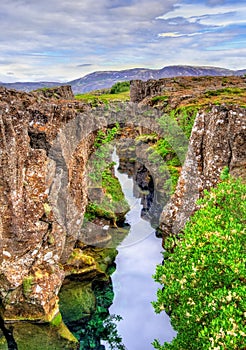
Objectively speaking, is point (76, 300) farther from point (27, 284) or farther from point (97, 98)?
point (97, 98)

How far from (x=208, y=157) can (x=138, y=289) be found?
1463 cm

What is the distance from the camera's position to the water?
28.9m

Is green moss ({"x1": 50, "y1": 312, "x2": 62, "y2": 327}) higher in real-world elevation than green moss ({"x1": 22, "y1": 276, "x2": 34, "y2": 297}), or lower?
lower

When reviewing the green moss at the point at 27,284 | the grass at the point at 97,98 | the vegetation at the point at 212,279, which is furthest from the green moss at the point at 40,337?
the grass at the point at 97,98

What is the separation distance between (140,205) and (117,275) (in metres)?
20.0

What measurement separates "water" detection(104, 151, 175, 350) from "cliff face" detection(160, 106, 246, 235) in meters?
7.29

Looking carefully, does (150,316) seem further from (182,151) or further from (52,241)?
(182,151)

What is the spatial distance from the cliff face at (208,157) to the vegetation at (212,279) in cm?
829

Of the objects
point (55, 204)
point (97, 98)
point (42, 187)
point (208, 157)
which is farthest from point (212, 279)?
point (97, 98)

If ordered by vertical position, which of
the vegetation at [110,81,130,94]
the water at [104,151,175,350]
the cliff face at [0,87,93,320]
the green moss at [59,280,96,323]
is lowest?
the water at [104,151,175,350]

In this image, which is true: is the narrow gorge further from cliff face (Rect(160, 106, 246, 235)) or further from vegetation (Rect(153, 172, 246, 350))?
vegetation (Rect(153, 172, 246, 350))

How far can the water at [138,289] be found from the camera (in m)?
28.9

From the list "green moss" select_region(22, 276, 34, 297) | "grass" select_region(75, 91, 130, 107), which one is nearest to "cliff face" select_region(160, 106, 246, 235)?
"green moss" select_region(22, 276, 34, 297)

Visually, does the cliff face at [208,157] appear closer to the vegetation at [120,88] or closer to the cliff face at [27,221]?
the cliff face at [27,221]
